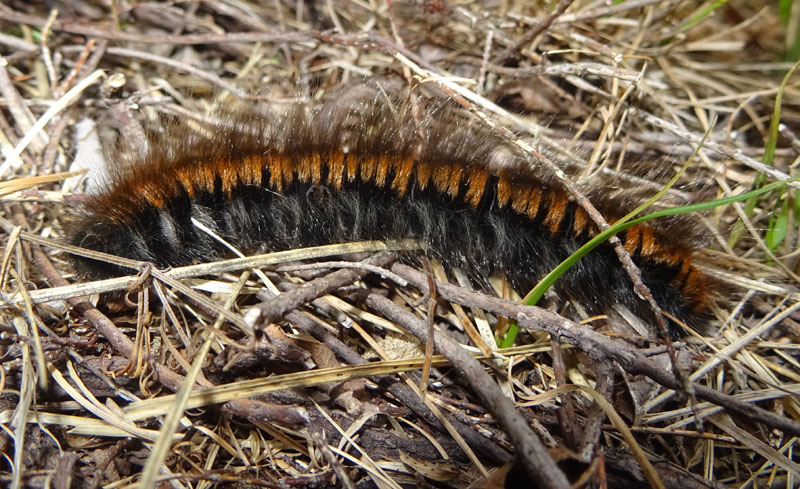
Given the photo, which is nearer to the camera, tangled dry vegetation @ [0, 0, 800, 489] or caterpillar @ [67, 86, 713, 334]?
tangled dry vegetation @ [0, 0, 800, 489]

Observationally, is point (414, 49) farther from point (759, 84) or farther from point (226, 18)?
point (759, 84)

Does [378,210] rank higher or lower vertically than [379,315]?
higher

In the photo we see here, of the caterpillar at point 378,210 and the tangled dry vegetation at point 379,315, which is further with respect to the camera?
the caterpillar at point 378,210

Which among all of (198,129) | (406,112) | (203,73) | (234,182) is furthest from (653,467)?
(203,73)
